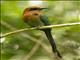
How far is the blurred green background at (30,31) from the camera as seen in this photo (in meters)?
1.11

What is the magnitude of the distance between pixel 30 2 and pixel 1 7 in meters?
0.17

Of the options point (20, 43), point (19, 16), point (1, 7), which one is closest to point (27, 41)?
point (20, 43)

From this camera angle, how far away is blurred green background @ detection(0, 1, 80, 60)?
1.11 meters

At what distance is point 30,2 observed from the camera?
1295 mm

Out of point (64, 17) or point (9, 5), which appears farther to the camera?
point (9, 5)

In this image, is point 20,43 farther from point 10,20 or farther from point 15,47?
point 10,20

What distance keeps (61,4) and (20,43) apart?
32 cm

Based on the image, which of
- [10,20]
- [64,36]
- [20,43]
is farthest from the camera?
[10,20]

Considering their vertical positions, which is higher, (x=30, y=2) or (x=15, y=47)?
(x=30, y=2)

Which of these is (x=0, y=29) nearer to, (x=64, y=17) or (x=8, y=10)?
(x=8, y=10)

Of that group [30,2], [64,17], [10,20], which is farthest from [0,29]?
[64,17]

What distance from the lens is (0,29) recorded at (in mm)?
1288

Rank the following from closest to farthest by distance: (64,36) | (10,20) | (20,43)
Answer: (64,36), (20,43), (10,20)

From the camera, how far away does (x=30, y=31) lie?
49.6 inches
